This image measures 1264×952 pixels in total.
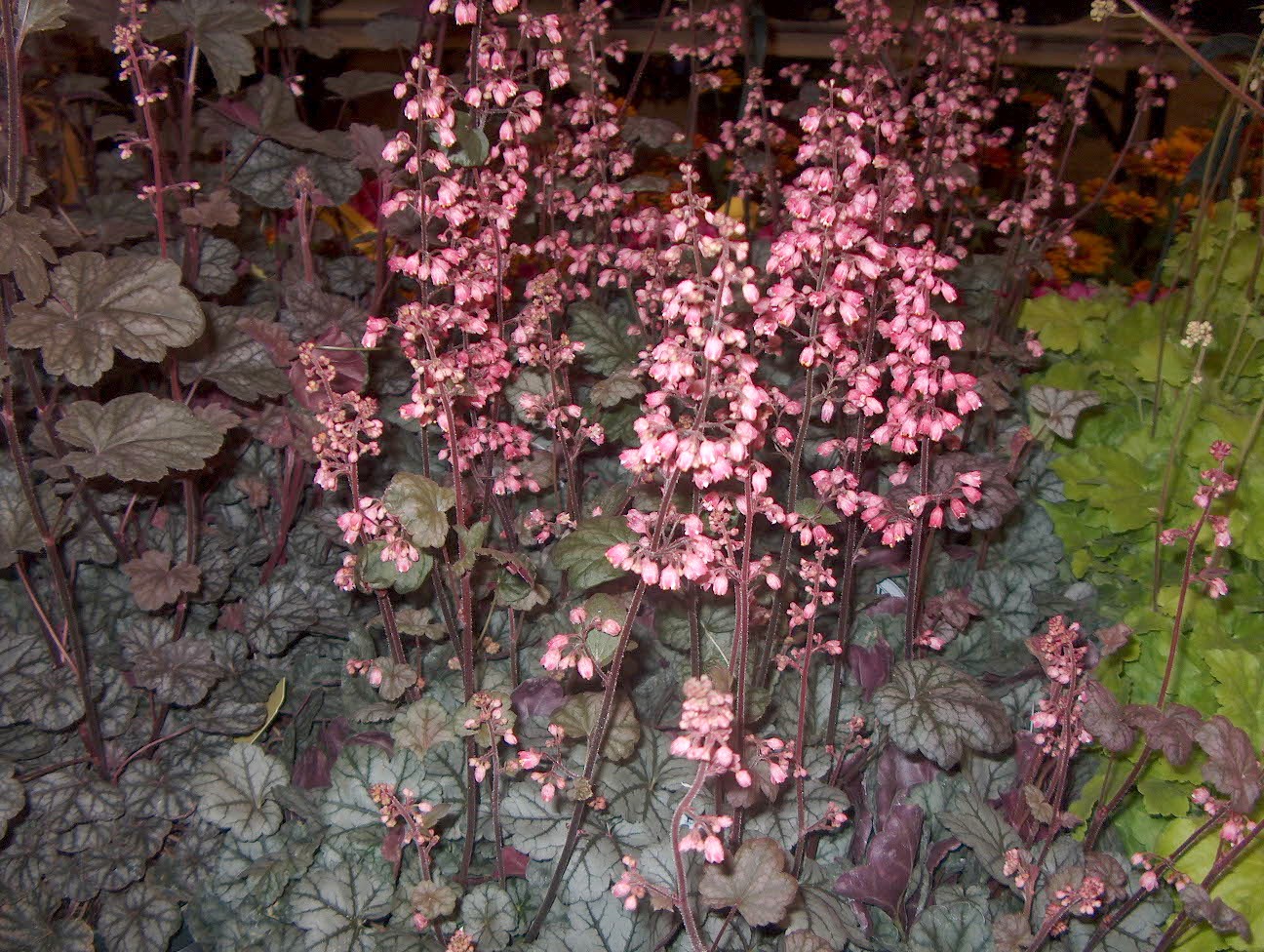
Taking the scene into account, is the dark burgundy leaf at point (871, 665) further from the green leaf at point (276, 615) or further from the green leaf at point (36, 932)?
the green leaf at point (36, 932)

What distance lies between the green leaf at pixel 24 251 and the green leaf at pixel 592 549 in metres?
1.03

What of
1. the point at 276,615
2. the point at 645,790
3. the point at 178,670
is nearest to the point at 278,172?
the point at 276,615

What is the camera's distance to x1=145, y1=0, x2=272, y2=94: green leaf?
224cm

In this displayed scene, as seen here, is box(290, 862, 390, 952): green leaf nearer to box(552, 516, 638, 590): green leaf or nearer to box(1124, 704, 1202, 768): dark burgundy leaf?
box(552, 516, 638, 590): green leaf

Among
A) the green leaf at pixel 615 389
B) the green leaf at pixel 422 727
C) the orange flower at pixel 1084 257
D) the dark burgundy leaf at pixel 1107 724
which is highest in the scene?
the green leaf at pixel 615 389

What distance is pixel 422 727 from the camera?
1.89m

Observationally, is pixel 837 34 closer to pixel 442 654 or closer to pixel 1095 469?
pixel 1095 469

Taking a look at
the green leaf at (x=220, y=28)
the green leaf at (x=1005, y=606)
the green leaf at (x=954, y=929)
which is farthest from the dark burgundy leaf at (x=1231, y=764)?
the green leaf at (x=220, y=28)

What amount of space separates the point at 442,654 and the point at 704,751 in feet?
3.91

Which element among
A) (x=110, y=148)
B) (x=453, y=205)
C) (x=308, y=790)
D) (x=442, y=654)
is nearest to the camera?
(x=453, y=205)

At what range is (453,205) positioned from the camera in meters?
1.67

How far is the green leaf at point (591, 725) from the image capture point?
179 cm

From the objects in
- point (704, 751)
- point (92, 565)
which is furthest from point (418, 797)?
point (92, 565)

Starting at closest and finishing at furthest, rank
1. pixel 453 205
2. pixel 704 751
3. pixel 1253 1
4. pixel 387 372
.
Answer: pixel 704 751
pixel 453 205
pixel 387 372
pixel 1253 1
